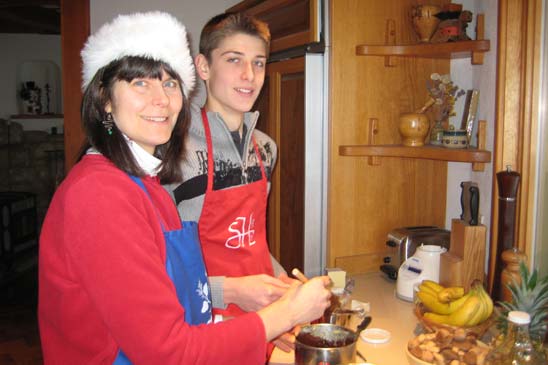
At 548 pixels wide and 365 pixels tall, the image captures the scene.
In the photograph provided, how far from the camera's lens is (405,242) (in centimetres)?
189

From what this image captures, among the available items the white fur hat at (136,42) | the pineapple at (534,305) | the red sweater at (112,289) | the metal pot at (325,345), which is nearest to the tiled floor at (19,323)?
the metal pot at (325,345)

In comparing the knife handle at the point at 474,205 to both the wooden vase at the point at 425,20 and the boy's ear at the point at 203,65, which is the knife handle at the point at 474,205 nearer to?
the wooden vase at the point at 425,20

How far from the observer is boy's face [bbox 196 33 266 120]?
5.01 ft

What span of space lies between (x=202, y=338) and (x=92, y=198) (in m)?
0.29

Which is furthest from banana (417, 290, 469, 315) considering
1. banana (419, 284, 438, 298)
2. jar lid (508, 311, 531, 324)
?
A: jar lid (508, 311, 531, 324)

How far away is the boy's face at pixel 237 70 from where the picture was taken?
1.53m

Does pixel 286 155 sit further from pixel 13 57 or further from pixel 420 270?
pixel 13 57

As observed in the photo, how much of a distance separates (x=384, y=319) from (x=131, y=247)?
102 cm

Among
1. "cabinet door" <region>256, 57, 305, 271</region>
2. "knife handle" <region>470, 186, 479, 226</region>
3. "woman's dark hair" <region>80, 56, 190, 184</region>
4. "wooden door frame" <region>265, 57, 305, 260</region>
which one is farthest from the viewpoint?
"wooden door frame" <region>265, 57, 305, 260</region>

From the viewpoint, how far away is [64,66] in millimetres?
2516

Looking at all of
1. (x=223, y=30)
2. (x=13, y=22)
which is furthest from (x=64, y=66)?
(x=13, y=22)

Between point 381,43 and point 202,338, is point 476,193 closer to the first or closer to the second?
point 381,43

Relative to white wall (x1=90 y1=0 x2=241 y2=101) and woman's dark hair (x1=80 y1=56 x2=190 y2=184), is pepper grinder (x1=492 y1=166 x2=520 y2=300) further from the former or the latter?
white wall (x1=90 y1=0 x2=241 y2=101)

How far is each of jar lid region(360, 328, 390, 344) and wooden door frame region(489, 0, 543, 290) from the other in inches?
16.9
